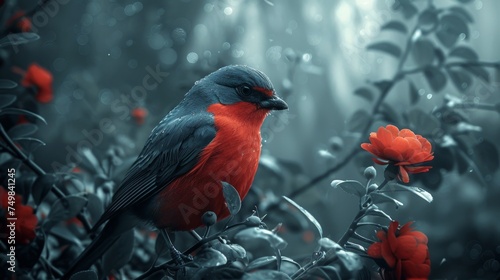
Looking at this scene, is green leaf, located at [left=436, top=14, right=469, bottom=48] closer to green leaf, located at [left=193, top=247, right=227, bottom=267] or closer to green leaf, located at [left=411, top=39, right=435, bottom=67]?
green leaf, located at [left=411, top=39, right=435, bottom=67]

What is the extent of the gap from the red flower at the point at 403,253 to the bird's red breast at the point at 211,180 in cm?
76

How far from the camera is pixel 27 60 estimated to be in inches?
148

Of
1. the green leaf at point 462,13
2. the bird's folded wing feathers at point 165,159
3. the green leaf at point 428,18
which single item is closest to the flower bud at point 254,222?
the bird's folded wing feathers at point 165,159

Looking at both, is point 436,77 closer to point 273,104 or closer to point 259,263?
point 273,104

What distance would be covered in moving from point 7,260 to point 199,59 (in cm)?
178

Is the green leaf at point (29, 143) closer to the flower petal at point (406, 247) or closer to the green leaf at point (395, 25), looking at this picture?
the flower petal at point (406, 247)

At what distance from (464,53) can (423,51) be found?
0.21 meters

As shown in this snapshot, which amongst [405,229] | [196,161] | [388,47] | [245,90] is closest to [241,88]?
[245,90]

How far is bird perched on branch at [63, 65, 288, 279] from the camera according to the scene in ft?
7.29

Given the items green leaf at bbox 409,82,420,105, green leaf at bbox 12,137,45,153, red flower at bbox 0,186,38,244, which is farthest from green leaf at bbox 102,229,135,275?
green leaf at bbox 409,82,420,105

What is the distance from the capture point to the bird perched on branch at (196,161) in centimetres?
222

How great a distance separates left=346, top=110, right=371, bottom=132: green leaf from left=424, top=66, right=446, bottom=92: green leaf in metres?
0.36

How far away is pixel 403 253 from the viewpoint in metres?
1.55

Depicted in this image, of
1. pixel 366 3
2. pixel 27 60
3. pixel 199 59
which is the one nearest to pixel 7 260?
pixel 199 59
